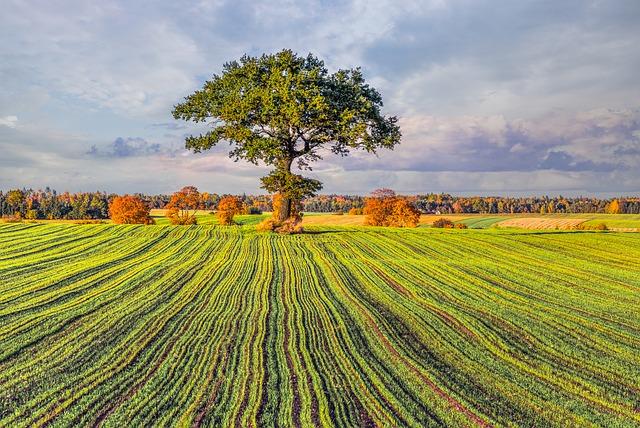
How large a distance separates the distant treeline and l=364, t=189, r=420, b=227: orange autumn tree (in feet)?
93.0

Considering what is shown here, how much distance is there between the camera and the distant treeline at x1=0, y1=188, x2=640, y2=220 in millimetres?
121875

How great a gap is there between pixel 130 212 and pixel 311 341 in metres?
66.3

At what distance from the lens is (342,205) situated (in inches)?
6339

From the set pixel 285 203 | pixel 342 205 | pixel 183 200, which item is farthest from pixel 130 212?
pixel 342 205

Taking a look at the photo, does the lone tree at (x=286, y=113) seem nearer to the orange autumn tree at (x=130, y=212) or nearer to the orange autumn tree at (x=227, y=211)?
the orange autumn tree at (x=227, y=211)

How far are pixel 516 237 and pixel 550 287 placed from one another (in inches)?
726

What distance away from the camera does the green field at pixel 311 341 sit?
823 centimetres

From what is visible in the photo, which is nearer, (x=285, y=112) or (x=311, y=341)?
(x=311, y=341)

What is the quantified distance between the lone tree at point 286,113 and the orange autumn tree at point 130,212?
140ft

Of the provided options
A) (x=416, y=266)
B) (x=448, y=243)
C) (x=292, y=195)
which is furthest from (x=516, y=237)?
(x=292, y=195)

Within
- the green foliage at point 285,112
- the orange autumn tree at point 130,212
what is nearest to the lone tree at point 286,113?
the green foliage at point 285,112

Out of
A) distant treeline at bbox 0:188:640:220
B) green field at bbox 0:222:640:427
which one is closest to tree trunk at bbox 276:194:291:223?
green field at bbox 0:222:640:427

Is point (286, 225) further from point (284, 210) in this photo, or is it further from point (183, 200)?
point (183, 200)

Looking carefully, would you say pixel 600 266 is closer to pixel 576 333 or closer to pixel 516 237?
pixel 516 237
